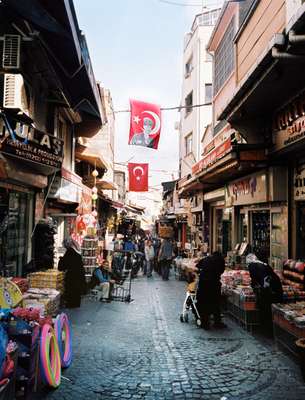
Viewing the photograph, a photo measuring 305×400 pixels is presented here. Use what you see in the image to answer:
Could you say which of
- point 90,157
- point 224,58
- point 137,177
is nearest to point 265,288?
point 224,58

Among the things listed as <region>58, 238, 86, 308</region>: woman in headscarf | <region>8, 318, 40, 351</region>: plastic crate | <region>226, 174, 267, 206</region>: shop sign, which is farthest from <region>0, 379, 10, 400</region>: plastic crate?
<region>226, 174, 267, 206</region>: shop sign

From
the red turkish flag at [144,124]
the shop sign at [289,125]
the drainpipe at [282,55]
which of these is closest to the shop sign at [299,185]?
the shop sign at [289,125]

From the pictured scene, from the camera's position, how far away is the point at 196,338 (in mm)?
7738

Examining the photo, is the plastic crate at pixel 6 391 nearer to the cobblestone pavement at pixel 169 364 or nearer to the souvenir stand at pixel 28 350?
the souvenir stand at pixel 28 350

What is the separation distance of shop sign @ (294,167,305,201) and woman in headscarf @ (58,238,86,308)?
5652 millimetres

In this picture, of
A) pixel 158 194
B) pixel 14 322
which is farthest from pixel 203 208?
pixel 158 194

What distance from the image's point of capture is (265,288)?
24.7ft

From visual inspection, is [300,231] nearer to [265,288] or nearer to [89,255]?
[265,288]

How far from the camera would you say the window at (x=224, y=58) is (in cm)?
1416

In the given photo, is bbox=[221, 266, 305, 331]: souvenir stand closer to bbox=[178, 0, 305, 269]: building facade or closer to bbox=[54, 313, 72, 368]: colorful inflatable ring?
bbox=[178, 0, 305, 269]: building facade

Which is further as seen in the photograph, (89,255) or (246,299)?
(89,255)

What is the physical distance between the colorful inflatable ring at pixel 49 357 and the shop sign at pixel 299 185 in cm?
578

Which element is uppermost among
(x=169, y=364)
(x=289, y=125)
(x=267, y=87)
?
(x=267, y=87)

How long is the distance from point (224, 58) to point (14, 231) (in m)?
Result: 10.1
